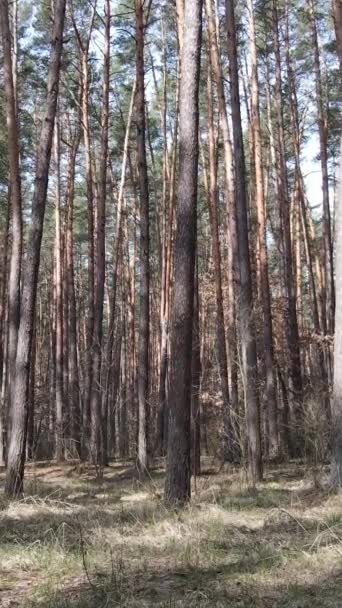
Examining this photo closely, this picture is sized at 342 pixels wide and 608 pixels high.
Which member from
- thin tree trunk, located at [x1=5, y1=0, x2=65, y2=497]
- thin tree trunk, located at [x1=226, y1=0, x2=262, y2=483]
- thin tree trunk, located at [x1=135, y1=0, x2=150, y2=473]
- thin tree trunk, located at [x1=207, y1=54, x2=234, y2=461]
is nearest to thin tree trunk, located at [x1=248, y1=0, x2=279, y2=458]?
thin tree trunk, located at [x1=207, y1=54, x2=234, y2=461]

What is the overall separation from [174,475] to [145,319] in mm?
4537

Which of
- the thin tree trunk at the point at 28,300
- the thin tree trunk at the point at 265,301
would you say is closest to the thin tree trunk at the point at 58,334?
the thin tree trunk at the point at 265,301

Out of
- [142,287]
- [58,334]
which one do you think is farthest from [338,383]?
[58,334]

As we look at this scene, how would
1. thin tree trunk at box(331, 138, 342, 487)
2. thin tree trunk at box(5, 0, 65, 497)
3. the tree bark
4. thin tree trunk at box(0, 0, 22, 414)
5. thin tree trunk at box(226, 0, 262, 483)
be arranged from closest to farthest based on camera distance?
the tree bark → thin tree trunk at box(331, 138, 342, 487) → thin tree trunk at box(5, 0, 65, 497) → thin tree trunk at box(226, 0, 262, 483) → thin tree trunk at box(0, 0, 22, 414)

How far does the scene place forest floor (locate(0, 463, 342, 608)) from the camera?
3551mm

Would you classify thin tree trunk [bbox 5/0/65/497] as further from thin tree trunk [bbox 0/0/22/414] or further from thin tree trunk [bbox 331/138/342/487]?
thin tree trunk [bbox 331/138/342/487]

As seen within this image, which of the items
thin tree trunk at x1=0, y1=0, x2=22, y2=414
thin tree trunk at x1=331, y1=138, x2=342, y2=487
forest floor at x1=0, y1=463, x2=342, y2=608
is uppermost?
thin tree trunk at x1=0, y1=0, x2=22, y2=414

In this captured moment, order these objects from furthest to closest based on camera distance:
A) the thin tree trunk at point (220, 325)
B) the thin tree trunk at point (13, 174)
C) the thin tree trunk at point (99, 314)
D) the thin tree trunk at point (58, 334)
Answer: the thin tree trunk at point (58, 334)
the thin tree trunk at point (99, 314)
the thin tree trunk at point (220, 325)
the thin tree trunk at point (13, 174)

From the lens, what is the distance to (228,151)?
37.3 ft

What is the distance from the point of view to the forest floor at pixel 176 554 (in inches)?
140

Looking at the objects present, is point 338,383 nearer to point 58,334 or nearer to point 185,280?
point 185,280

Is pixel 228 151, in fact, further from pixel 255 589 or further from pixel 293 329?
pixel 255 589

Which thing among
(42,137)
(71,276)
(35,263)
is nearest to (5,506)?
(35,263)

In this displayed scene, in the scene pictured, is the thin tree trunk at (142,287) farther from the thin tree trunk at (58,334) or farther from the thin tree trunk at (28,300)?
the thin tree trunk at (58,334)
